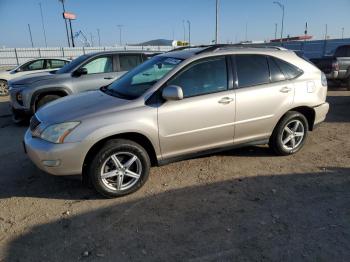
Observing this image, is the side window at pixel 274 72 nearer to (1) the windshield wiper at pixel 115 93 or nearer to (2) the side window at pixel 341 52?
(1) the windshield wiper at pixel 115 93

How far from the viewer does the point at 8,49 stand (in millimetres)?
29594

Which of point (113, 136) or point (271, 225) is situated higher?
point (113, 136)

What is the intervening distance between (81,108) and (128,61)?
14.8 ft

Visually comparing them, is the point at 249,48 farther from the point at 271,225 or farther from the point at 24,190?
the point at 24,190

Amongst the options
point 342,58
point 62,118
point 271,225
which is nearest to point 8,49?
point 342,58

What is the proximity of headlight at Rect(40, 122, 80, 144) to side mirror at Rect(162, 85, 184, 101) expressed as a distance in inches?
43.0

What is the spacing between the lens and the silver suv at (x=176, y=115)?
3.73 meters

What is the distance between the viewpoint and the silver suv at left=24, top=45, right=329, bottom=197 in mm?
3730

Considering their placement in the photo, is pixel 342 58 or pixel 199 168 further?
pixel 342 58

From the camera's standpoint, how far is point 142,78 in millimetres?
4637

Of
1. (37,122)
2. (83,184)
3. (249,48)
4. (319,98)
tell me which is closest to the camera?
(37,122)

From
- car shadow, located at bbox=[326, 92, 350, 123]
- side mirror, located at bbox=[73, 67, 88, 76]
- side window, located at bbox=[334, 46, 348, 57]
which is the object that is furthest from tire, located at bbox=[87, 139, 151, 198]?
side window, located at bbox=[334, 46, 348, 57]

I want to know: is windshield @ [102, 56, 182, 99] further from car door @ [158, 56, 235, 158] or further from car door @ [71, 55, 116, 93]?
car door @ [71, 55, 116, 93]

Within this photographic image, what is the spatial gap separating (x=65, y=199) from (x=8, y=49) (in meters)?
30.4
